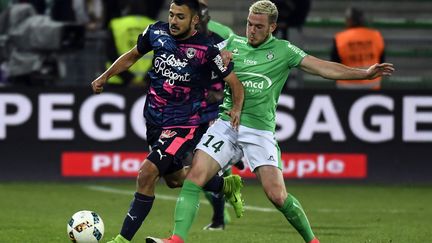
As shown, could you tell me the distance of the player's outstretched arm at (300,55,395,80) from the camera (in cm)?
938

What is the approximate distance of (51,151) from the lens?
16.1m


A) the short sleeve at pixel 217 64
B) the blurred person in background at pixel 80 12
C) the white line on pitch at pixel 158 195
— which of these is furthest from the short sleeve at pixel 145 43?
the blurred person in background at pixel 80 12

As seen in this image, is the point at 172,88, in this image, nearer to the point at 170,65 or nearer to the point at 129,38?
the point at 170,65

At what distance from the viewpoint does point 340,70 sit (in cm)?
960

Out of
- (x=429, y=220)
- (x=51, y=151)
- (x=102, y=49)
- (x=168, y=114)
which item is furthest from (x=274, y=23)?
(x=102, y=49)

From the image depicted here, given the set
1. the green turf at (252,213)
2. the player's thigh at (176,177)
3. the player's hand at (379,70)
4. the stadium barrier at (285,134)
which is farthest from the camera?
the stadium barrier at (285,134)

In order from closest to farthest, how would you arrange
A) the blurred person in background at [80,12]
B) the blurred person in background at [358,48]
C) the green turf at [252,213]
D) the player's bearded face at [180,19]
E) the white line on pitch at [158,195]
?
the player's bearded face at [180,19], the green turf at [252,213], the white line on pitch at [158,195], the blurred person in background at [358,48], the blurred person in background at [80,12]

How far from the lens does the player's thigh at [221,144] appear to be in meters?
9.55

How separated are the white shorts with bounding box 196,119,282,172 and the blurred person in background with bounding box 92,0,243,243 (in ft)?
0.57

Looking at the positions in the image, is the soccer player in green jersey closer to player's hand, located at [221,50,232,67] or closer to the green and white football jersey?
the green and white football jersey

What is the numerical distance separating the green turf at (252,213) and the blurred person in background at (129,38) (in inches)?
58.5

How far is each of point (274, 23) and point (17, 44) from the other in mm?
7888

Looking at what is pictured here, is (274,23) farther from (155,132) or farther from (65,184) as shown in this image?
(65,184)

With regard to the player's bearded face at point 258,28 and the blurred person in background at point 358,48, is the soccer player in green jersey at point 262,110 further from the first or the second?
the blurred person in background at point 358,48
